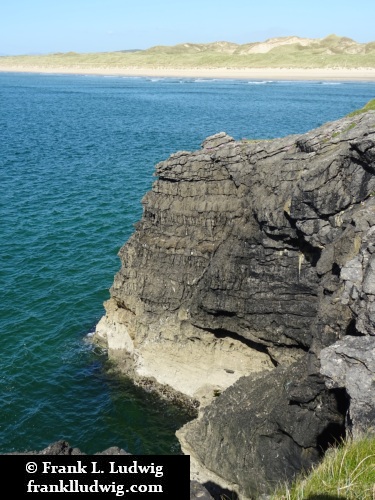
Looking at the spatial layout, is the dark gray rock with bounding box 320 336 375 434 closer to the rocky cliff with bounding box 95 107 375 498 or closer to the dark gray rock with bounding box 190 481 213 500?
the rocky cliff with bounding box 95 107 375 498

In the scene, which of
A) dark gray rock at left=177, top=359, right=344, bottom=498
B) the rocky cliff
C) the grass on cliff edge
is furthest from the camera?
dark gray rock at left=177, top=359, right=344, bottom=498

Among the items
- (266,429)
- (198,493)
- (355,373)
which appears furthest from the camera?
(266,429)

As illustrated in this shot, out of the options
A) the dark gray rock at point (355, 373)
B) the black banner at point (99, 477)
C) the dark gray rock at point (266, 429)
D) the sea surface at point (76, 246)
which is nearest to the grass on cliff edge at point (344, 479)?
the dark gray rock at point (355, 373)

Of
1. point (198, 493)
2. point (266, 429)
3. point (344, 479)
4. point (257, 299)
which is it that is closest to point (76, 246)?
point (257, 299)

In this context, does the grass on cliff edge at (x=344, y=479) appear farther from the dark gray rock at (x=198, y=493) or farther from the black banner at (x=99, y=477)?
the black banner at (x=99, y=477)

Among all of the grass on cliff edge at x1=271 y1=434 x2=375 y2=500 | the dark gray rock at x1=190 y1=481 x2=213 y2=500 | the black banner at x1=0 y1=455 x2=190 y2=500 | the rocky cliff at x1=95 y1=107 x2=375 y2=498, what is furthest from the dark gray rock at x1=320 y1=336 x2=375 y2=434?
the black banner at x1=0 y1=455 x2=190 y2=500

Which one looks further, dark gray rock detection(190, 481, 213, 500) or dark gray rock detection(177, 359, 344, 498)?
dark gray rock detection(177, 359, 344, 498)

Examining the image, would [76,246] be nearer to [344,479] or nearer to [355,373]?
[355,373]
